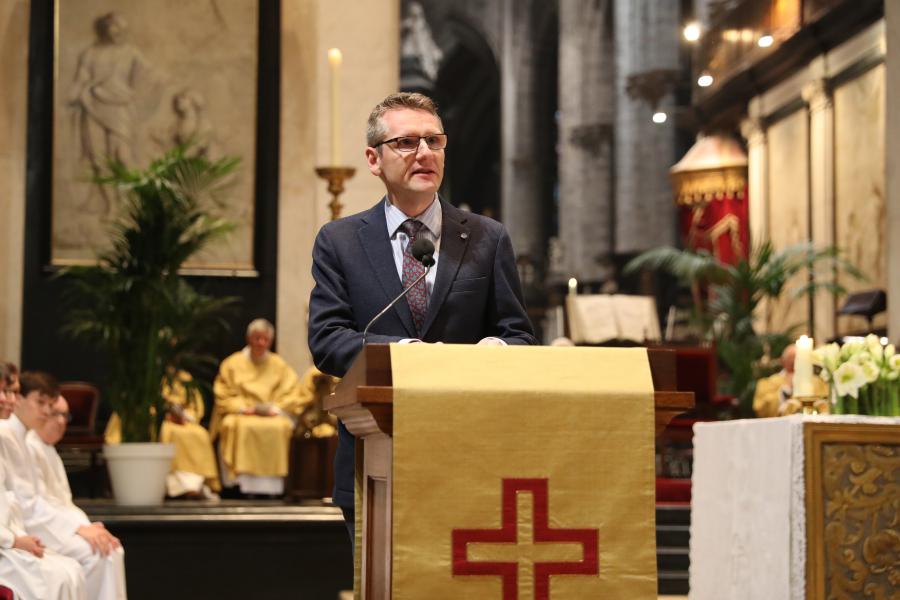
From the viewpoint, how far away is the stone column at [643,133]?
80.8 ft

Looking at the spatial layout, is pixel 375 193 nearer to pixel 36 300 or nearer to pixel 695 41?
pixel 36 300

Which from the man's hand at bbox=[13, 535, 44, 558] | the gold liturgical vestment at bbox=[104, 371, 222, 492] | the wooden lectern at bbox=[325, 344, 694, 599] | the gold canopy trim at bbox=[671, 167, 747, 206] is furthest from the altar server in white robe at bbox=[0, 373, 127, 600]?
the gold canopy trim at bbox=[671, 167, 747, 206]

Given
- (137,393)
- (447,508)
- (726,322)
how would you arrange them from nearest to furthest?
(447,508) → (137,393) → (726,322)

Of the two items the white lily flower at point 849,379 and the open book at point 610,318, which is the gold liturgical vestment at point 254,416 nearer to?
the white lily flower at point 849,379

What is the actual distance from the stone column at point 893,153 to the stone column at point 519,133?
871 inches

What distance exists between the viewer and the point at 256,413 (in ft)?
31.9

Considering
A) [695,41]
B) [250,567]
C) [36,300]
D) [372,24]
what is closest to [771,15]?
[695,41]

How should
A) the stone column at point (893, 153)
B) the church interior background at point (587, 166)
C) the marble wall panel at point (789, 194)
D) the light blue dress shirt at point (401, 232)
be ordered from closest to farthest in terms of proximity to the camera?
the light blue dress shirt at point (401, 232) → the church interior background at point (587, 166) → the stone column at point (893, 153) → the marble wall panel at point (789, 194)

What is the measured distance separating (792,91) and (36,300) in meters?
10.9

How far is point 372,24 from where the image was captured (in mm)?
10484

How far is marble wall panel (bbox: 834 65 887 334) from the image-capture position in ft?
50.4

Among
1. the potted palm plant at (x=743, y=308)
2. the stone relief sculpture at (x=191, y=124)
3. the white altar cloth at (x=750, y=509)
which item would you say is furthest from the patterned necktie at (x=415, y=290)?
the potted palm plant at (x=743, y=308)

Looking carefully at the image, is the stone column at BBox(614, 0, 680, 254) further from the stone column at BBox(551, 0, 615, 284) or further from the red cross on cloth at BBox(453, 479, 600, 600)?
the red cross on cloth at BBox(453, 479, 600, 600)

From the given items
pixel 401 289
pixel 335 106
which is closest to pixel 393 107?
pixel 401 289
